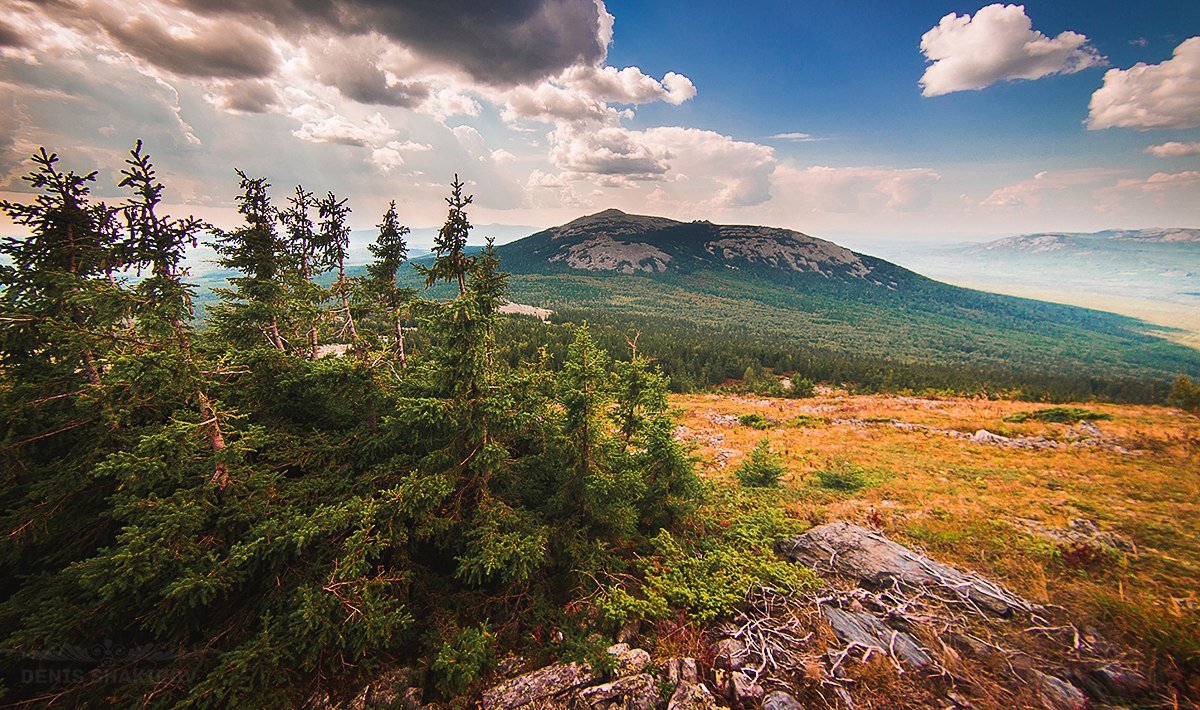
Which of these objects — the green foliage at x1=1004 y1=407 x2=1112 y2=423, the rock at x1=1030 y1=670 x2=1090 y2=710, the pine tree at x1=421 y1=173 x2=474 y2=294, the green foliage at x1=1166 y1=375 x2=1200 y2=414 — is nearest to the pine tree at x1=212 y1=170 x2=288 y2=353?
the pine tree at x1=421 y1=173 x2=474 y2=294

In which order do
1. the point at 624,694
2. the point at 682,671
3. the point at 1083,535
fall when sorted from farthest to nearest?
the point at 1083,535
the point at 682,671
the point at 624,694

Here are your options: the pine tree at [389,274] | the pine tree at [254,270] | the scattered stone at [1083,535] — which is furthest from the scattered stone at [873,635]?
the pine tree at [254,270]

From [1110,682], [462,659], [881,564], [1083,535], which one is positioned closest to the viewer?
[1110,682]

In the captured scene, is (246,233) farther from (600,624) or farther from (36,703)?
(600,624)

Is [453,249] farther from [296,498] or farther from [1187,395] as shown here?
[1187,395]

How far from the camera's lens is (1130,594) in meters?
8.73

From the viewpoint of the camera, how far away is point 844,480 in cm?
1778

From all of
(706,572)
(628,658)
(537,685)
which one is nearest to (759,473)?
(706,572)

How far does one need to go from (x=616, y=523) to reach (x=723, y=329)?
192m

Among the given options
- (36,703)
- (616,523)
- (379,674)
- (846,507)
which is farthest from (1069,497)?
(36,703)

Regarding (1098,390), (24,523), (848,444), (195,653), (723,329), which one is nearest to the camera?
(195,653)

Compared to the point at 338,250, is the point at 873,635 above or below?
below

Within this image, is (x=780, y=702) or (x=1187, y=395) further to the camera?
(x=1187, y=395)

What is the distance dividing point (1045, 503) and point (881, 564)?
895cm
